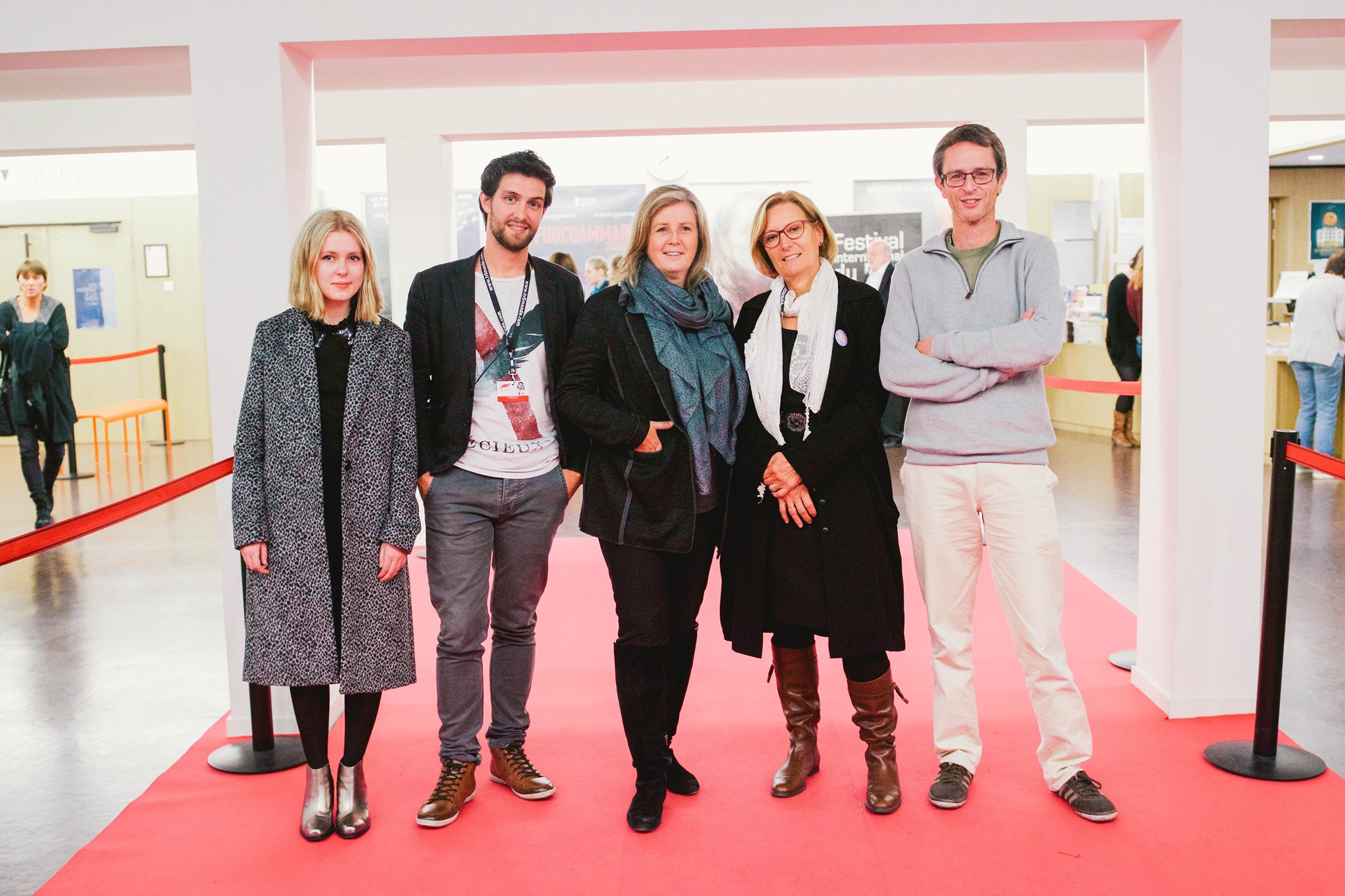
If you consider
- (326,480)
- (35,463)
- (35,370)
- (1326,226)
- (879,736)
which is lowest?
(879,736)

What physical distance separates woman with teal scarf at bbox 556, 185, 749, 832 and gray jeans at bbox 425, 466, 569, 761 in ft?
0.67

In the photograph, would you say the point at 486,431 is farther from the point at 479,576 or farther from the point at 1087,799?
the point at 1087,799

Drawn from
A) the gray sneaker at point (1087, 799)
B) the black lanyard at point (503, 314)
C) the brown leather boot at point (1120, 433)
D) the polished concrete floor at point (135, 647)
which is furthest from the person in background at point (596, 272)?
the gray sneaker at point (1087, 799)

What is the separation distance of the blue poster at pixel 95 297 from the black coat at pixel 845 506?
12.2 metres

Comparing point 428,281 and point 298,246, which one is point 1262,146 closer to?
point 428,281

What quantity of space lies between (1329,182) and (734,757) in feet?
46.0

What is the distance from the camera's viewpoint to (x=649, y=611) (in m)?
2.75

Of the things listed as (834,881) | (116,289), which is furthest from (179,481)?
(116,289)

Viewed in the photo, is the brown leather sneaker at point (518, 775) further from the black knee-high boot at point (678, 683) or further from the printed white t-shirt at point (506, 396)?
the printed white t-shirt at point (506, 396)

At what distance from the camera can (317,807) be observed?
2.83 metres

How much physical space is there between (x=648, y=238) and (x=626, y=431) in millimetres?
519

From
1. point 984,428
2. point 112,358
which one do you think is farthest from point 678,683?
point 112,358

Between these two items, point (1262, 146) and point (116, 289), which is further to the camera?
point (116, 289)

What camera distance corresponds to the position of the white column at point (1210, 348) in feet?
11.3
